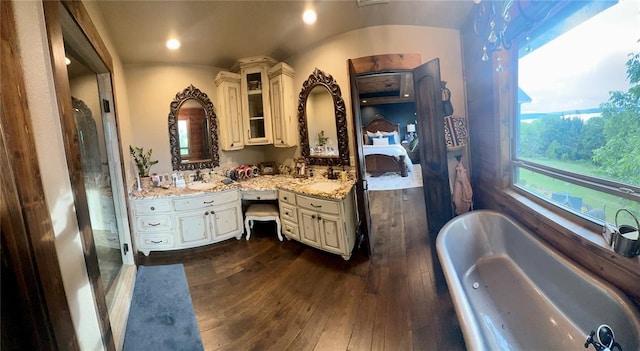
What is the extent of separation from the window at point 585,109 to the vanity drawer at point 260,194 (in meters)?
2.47

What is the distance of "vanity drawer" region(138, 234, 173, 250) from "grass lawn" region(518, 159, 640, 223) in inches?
139

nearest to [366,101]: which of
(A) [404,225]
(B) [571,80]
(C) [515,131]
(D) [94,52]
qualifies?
(A) [404,225]

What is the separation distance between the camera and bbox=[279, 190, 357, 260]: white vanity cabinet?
2439 mm

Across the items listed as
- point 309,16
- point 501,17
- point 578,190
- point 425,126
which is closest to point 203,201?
point 309,16

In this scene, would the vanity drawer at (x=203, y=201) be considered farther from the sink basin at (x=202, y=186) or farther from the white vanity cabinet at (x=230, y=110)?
the white vanity cabinet at (x=230, y=110)

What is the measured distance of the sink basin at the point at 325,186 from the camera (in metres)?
2.62

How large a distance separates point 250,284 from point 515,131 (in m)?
2.69

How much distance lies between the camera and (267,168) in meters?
3.66

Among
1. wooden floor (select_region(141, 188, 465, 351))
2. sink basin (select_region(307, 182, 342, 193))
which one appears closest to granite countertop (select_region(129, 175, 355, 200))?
sink basin (select_region(307, 182, 342, 193))

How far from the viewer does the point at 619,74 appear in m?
1.17

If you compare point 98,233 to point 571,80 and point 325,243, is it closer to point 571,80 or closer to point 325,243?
point 325,243

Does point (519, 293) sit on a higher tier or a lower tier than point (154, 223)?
lower

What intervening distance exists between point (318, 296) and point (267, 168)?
6.92 feet

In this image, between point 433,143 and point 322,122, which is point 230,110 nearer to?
point 322,122
